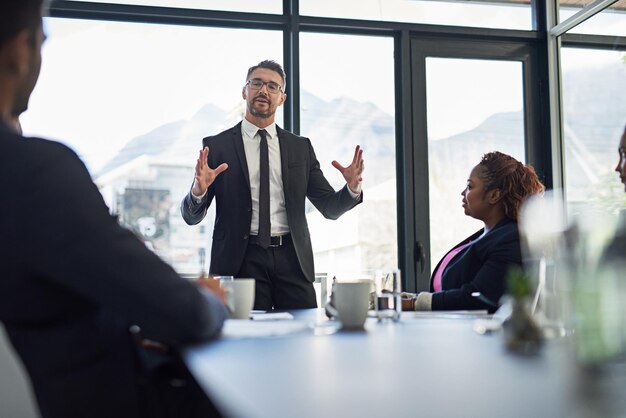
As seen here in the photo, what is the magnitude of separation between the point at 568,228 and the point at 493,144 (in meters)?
4.27

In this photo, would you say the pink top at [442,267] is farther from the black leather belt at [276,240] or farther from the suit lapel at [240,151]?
the suit lapel at [240,151]

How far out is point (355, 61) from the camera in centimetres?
494

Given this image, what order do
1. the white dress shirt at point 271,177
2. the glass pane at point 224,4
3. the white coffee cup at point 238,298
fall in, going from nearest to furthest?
1. the white coffee cup at point 238,298
2. the white dress shirt at point 271,177
3. the glass pane at point 224,4

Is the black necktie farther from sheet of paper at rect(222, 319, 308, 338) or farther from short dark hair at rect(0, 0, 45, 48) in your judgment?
short dark hair at rect(0, 0, 45, 48)

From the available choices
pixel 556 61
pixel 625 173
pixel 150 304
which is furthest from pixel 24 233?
pixel 556 61

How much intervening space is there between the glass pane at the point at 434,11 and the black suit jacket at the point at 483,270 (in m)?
2.53

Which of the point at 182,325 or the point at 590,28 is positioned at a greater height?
the point at 590,28

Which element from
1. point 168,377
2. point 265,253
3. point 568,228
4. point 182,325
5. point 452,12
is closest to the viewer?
point 568,228

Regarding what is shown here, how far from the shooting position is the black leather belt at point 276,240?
11.1 feet

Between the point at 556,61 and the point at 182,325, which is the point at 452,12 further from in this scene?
the point at 182,325

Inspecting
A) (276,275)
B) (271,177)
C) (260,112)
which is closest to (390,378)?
(276,275)

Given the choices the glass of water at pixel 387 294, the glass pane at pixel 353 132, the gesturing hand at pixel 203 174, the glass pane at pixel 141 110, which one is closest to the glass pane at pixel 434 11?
the glass pane at pixel 353 132

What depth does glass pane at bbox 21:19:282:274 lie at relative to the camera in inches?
178

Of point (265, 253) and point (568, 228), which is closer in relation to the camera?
point (568, 228)
